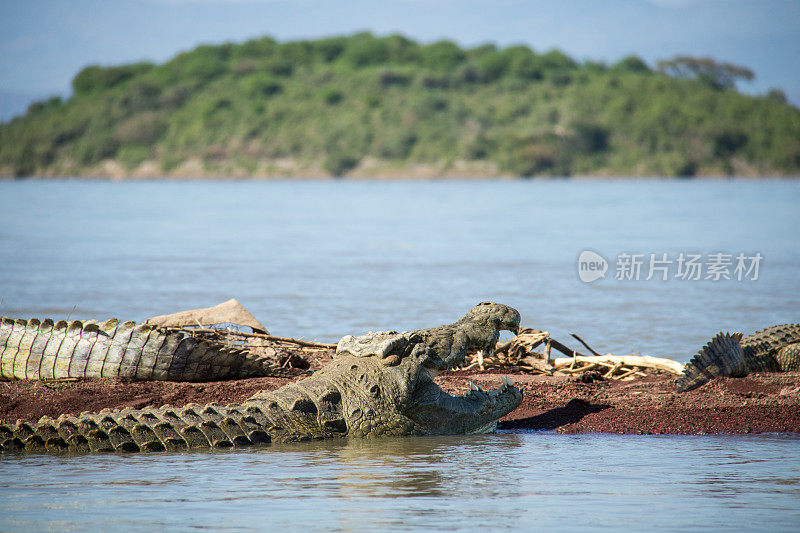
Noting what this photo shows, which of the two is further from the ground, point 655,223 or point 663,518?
point 655,223

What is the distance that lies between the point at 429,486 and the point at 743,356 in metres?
3.25

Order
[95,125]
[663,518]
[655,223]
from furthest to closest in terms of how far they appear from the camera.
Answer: [95,125] < [655,223] < [663,518]

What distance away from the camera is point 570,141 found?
6900 cm

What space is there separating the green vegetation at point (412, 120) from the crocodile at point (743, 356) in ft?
198

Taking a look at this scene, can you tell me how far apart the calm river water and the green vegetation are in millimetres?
37369

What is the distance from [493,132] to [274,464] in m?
66.8

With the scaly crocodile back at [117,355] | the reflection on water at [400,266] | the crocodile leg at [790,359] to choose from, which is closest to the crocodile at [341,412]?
the scaly crocodile back at [117,355]

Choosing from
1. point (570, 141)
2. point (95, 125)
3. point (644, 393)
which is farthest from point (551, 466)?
point (95, 125)

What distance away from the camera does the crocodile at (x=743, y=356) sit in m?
6.64

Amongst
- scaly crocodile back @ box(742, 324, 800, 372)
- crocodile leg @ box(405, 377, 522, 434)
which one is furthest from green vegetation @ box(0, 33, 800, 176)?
crocodile leg @ box(405, 377, 522, 434)

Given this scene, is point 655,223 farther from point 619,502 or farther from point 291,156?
point 291,156

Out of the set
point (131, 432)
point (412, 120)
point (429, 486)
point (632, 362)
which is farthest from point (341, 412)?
point (412, 120)

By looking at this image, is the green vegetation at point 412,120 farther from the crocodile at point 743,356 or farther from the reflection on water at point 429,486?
the reflection on water at point 429,486

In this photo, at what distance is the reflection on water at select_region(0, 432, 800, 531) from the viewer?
4336 mm
